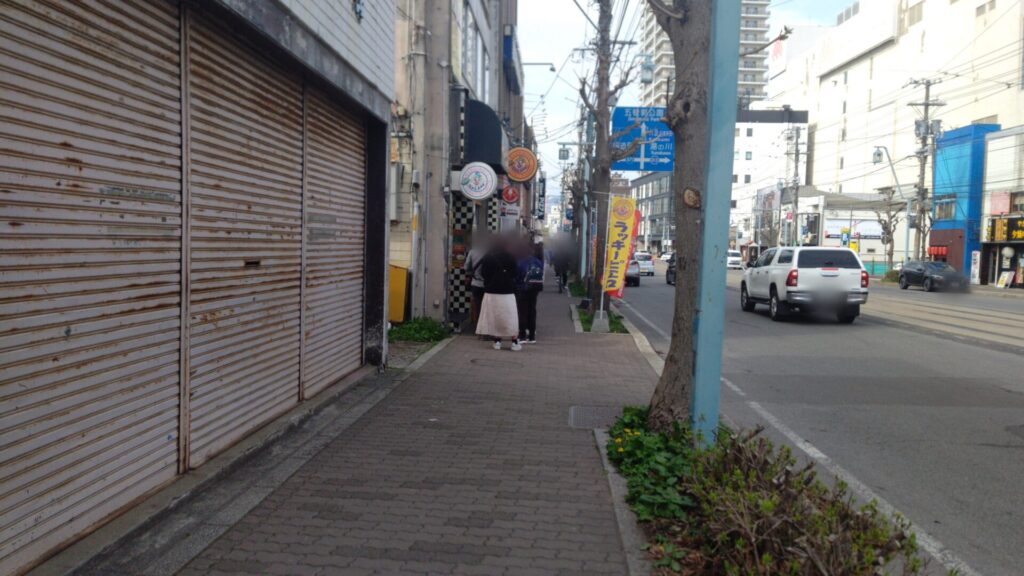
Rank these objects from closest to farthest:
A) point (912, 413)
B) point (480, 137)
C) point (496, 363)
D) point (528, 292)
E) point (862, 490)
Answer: point (862, 490)
point (912, 413)
point (496, 363)
point (528, 292)
point (480, 137)

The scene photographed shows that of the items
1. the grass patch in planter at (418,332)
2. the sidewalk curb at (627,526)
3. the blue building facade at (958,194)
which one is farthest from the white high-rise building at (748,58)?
the sidewalk curb at (627,526)

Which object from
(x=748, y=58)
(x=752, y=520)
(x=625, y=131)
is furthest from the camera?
(x=748, y=58)

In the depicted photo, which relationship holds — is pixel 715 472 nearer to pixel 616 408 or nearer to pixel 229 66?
pixel 616 408

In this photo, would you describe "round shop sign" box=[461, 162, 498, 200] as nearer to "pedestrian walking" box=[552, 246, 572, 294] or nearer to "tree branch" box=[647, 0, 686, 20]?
"tree branch" box=[647, 0, 686, 20]

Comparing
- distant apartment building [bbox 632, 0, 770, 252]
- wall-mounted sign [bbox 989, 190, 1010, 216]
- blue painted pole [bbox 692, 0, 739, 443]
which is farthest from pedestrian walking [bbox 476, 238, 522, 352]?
distant apartment building [bbox 632, 0, 770, 252]

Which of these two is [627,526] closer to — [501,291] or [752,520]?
[752,520]

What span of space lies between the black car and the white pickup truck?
20442 mm

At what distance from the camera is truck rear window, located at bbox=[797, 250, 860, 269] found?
18469 millimetres

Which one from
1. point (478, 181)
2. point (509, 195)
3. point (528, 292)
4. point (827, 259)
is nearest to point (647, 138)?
point (509, 195)

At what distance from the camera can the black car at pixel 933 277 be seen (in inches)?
1412

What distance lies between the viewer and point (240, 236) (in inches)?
239

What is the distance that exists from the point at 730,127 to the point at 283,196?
385 centimetres

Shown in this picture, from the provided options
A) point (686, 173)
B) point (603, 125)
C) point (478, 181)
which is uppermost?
point (603, 125)

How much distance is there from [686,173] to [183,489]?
4232 millimetres
